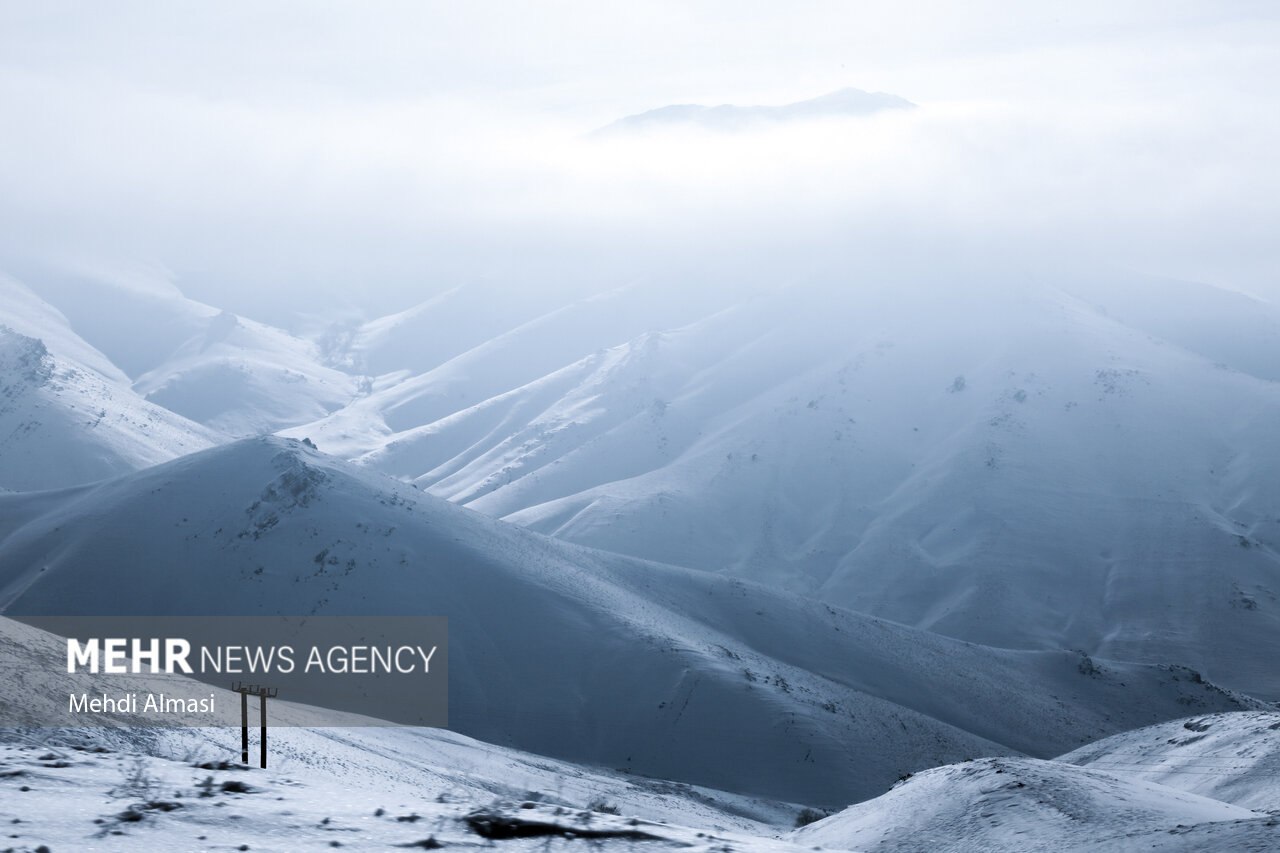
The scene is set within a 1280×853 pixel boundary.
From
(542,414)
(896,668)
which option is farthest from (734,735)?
(542,414)

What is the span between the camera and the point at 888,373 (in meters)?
180

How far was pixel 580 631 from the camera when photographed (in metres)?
71.2

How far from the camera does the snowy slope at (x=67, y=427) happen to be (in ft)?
471

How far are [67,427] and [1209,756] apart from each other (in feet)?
482

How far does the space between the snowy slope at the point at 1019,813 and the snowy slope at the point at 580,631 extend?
27.8 meters

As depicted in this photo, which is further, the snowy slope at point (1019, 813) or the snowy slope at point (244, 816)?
the snowy slope at point (1019, 813)

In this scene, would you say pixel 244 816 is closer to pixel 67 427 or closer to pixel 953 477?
pixel 953 477

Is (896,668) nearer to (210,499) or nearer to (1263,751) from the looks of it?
(1263,751)

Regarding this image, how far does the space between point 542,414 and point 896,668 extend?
12468 centimetres

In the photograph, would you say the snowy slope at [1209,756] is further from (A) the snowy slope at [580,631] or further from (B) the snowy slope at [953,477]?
(B) the snowy slope at [953,477]

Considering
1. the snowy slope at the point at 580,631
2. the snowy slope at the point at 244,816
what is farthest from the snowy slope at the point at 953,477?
the snowy slope at the point at 244,816

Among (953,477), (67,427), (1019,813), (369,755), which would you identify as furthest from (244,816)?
(67,427)

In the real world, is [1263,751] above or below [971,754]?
above

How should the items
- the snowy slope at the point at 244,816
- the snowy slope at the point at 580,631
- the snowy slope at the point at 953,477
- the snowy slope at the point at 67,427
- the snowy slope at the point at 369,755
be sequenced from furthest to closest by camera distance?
the snowy slope at the point at 67,427
the snowy slope at the point at 953,477
the snowy slope at the point at 580,631
the snowy slope at the point at 369,755
the snowy slope at the point at 244,816
